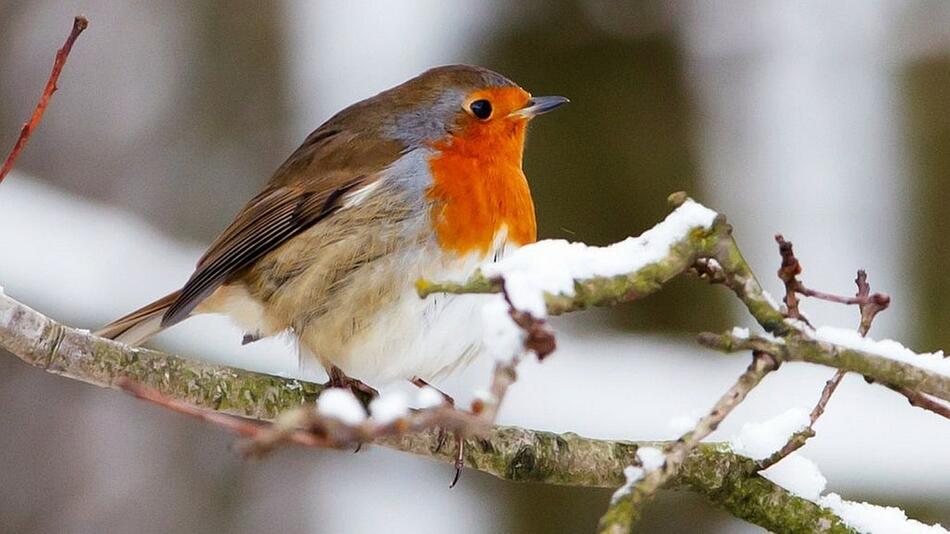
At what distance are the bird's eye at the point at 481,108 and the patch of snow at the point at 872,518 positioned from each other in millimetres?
1648

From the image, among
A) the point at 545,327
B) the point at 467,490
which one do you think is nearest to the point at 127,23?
the point at 467,490

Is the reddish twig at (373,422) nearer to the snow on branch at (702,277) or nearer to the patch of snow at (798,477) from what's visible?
the snow on branch at (702,277)

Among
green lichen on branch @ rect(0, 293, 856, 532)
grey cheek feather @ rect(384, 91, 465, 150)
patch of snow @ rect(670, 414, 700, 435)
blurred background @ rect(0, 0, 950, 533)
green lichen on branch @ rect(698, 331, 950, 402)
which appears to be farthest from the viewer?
blurred background @ rect(0, 0, 950, 533)

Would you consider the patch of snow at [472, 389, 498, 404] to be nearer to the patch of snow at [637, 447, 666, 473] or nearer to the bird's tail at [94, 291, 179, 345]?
the patch of snow at [637, 447, 666, 473]

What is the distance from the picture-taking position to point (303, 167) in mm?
3545

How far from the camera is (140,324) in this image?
3.48m

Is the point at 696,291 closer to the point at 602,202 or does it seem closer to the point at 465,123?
the point at 602,202

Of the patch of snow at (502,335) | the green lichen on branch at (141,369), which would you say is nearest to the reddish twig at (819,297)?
the patch of snow at (502,335)

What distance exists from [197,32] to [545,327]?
4908 mm

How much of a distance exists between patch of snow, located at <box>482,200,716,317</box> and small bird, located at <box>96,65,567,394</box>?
1321mm

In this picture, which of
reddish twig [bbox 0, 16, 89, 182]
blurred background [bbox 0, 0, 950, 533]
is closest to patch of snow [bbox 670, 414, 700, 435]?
reddish twig [bbox 0, 16, 89, 182]

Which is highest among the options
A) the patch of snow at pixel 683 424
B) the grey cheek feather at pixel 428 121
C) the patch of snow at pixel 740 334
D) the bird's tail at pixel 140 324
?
the grey cheek feather at pixel 428 121

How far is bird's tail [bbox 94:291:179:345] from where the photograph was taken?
3445mm

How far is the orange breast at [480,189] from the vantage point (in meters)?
3.10
